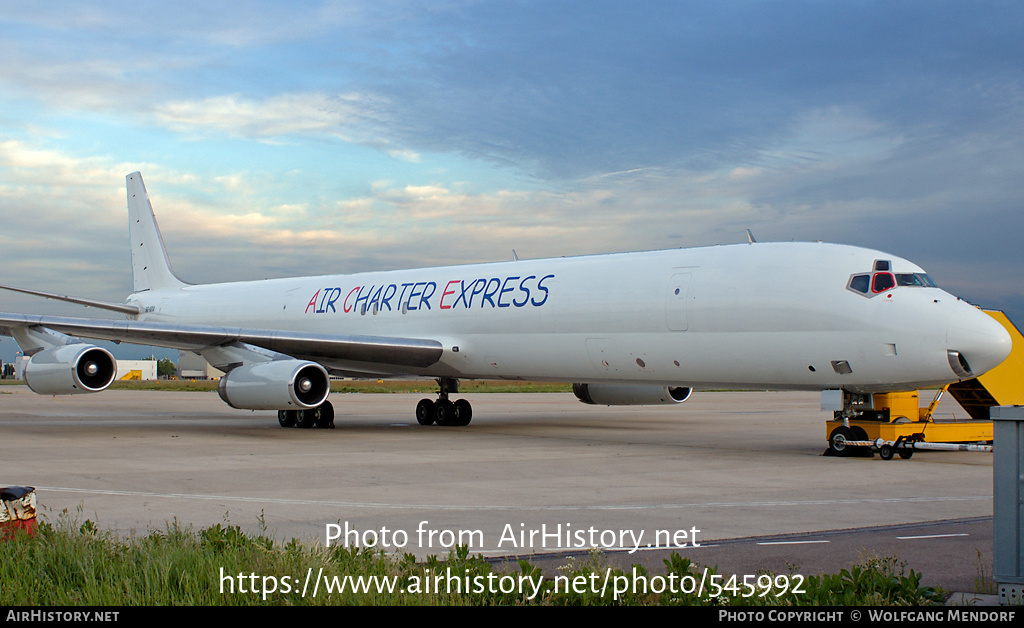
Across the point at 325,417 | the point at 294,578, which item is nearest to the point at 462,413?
the point at 325,417

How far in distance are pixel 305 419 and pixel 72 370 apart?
5.02 m

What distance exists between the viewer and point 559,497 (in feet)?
32.3

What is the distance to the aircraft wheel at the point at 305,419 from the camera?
20828mm

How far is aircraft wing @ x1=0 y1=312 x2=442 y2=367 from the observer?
62.8 ft

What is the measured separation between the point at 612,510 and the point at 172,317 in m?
21.8

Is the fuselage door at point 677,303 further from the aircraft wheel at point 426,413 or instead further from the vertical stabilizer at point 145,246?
the vertical stabilizer at point 145,246

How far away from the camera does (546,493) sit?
10211mm

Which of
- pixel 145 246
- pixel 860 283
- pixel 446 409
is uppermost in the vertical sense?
pixel 145 246

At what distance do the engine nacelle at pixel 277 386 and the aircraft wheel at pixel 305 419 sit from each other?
8.09ft

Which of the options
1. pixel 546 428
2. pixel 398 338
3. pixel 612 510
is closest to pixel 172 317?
pixel 398 338

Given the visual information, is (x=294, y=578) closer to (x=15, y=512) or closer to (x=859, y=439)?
(x=15, y=512)

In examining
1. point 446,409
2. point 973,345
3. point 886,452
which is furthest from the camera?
point 446,409

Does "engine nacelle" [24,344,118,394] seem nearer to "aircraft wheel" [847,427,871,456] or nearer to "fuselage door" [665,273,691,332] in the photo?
"fuselage door" [665,273,691,332]

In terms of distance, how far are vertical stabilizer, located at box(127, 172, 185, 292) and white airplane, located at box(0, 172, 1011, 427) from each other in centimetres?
407
